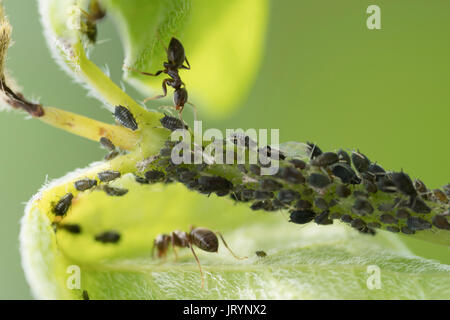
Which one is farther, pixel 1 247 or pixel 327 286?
pixel 1 247

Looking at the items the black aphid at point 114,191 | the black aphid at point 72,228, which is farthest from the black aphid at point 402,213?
the black aphid at point 72,228

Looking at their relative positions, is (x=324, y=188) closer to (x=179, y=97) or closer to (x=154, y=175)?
(x=154, y=175)

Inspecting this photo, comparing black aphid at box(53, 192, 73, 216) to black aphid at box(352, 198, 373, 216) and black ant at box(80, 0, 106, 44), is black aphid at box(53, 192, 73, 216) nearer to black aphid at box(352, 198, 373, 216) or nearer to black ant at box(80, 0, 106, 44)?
black ant at box(80, 0, 106, 44)

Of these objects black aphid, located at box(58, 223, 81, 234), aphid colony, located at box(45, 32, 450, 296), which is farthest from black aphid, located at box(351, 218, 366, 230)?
black aphid, located at box(58, 223, 81, 234)

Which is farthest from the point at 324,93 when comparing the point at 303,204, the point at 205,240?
the point at 303,204

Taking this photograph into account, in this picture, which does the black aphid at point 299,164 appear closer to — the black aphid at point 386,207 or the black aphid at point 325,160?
the black aphid at point 325,160

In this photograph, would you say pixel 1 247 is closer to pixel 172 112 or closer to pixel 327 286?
pixel 172 112

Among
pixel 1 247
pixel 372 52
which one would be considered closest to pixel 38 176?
pixel 1 247
